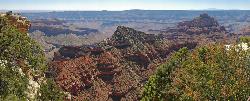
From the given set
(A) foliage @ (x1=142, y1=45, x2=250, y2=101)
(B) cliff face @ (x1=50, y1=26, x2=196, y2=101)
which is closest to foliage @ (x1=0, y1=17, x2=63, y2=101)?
(A) foliage @ (x1=142, y1=45, x2=250, y2=101)

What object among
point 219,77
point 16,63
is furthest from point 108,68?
point 219,77

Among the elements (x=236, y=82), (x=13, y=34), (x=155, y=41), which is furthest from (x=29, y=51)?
(x=155, y=41)

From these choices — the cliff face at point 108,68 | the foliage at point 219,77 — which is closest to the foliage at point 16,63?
the foliage at point 219,77

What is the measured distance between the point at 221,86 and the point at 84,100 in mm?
73691

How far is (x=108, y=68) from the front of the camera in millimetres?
152875

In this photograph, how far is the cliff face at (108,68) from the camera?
140 m

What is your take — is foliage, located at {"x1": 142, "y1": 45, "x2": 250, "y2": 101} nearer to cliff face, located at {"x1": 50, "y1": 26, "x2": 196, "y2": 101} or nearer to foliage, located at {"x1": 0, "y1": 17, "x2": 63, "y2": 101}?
foliage, located at {"x1": 0, "y1": 17, "x2": 63, "y2": 101}

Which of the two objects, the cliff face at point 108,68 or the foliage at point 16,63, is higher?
the foliage at point 16,63

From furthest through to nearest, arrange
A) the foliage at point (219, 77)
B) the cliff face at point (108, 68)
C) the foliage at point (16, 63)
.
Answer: the cliff face at point (108, 68), the foliage at point (16, 63), the foliage at point (219, 77)

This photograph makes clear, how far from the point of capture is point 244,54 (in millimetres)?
65562

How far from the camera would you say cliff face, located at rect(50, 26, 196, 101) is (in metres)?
140

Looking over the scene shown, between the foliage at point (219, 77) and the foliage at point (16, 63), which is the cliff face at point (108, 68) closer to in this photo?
the foliage at point (16, 63)

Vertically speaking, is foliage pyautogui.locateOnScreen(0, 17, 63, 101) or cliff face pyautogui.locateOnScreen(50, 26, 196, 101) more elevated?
foliage pyautogui.locateOnScreen(0, 17, 63, 101)

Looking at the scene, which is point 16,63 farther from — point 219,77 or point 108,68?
point 108,68
